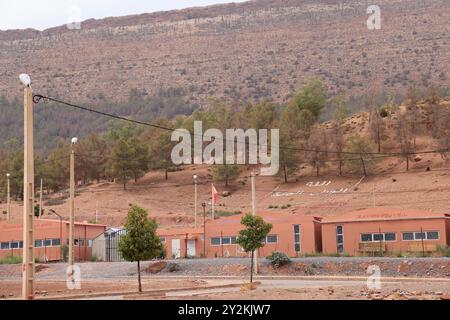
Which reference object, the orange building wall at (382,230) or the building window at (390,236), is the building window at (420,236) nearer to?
the orange building wall at (382,230)

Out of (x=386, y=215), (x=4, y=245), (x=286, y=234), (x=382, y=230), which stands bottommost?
(x=4, y=245)

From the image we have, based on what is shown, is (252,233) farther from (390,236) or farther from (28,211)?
(28,211)

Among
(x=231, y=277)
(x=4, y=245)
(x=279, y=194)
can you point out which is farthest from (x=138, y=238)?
(x=279, y=194)

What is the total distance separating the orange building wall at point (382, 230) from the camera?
53.3 metres

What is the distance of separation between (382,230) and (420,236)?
2.59 m

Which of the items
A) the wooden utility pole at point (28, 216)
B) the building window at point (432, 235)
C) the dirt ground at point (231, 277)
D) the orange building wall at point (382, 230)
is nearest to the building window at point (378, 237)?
the orange building wall at point (382, 230)

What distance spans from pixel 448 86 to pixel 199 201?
8273 centimetres

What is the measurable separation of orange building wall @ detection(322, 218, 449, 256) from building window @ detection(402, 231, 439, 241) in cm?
21

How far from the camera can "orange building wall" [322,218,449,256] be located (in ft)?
175

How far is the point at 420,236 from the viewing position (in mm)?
53781

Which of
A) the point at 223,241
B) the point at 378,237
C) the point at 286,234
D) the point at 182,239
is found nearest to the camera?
the point at 378,237

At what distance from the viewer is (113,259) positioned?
208 feet

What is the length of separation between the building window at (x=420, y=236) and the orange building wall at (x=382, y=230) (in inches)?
8.2

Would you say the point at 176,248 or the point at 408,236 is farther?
the point at 176,248
